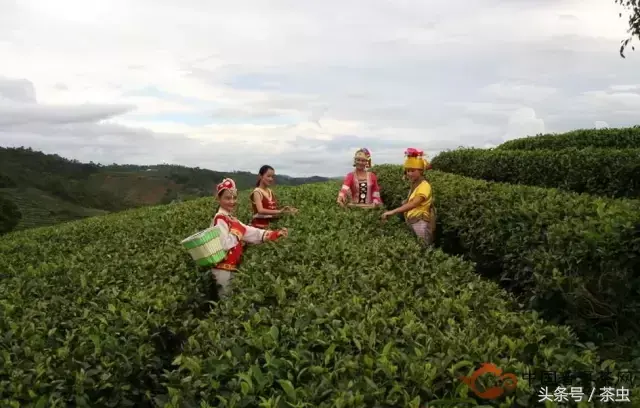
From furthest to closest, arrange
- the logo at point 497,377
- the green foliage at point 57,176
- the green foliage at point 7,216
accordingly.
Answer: the green foliage at point 57,176 → the green foliage at point 7,216 → the logo at point 497,377

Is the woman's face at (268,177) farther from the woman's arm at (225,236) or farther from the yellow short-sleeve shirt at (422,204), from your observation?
the yellow short-sleeve shirt at (422,204)

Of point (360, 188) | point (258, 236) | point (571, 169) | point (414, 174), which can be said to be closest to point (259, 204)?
point (258, 236)

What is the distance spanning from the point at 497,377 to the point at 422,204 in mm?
5092

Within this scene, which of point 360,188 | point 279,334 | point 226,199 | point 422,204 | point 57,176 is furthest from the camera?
point 57,176

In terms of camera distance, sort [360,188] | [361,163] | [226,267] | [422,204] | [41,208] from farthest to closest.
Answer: [41,208] < [360,188] < [361,163] < [422,204] < [226,267]


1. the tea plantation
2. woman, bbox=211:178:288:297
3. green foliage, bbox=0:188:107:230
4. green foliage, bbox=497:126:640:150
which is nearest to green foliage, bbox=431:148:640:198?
green foliage, bbox=497:126:640:150

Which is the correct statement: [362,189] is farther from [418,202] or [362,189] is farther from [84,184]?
[84,184]

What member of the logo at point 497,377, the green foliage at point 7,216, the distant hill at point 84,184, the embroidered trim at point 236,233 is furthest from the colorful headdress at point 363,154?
the distant hill at point 84,184

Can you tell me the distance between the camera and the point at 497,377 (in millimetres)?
2861

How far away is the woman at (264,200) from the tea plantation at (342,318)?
599 millimetres

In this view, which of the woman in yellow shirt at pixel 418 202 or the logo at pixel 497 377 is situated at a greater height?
the woman in yellow shirt at pixel 418 202

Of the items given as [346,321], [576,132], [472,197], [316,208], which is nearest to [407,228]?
[472,197]

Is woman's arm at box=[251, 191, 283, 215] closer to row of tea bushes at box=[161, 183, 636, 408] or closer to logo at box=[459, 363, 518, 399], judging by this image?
row of tea bushes at box=[161, 183, 636, 408]

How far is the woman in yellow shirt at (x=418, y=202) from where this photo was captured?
7.74 meters
